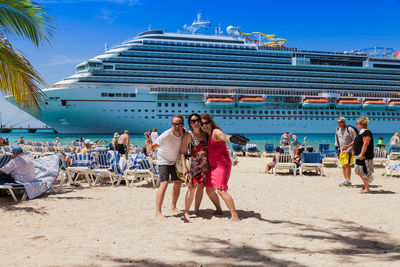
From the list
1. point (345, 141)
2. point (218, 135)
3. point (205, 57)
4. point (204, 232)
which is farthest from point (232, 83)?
point (204, 232)

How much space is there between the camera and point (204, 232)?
4289 millimetres

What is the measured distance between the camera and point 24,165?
20.2ft

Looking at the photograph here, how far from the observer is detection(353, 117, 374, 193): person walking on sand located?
6734 millimetres

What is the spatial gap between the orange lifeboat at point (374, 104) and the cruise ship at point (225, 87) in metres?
0.14

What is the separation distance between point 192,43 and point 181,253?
44.8 metres

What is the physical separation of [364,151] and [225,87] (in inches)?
1535

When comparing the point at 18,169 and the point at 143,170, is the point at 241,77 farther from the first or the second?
the point at 18,169

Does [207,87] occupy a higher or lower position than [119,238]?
higher

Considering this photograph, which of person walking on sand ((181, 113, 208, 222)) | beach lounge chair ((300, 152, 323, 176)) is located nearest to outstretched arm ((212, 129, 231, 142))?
person walking on sand ((181, 113, 208, 222))

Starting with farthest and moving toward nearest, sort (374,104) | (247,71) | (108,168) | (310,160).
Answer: (374,104)
(247,71)
(310,160)
(108,168)

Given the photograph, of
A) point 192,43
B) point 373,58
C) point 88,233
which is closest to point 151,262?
point 88,233

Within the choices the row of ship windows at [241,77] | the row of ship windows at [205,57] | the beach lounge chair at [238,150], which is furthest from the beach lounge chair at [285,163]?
the row of ship windows at [205,57]

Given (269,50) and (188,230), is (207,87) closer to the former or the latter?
(269,50)

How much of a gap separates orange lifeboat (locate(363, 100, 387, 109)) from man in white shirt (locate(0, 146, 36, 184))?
49.9m
